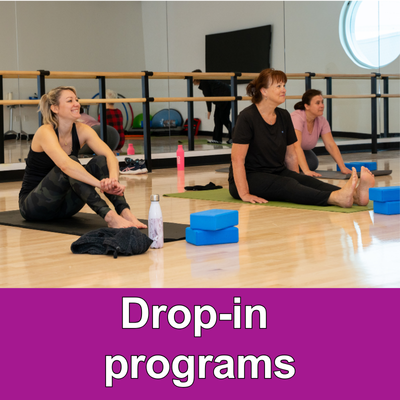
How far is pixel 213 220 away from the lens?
8.29 feet

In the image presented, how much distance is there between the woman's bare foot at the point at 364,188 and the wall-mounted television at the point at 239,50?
3.98 metres

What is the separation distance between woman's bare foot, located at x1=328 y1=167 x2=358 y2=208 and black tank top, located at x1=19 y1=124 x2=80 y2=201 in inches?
54.0

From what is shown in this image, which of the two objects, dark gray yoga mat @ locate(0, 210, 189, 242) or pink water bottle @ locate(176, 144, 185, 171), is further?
pink water bottle @ locate(176, 144, 185, 171)

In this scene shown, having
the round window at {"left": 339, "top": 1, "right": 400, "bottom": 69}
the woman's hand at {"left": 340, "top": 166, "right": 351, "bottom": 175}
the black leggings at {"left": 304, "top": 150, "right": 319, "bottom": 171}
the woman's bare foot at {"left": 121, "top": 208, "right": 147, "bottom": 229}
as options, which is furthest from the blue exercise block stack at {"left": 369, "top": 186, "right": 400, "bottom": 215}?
the round window at {"left": 339, "top": 1, "right": 400, "bottom": 69}

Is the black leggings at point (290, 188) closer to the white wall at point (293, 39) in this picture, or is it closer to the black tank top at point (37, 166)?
the black tank top at point (37, 166)

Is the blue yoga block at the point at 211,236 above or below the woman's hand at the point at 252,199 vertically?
below

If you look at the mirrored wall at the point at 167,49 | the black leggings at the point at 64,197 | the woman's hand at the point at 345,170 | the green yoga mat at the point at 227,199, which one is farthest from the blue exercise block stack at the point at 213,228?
the mirrored wall at the point at 167,49

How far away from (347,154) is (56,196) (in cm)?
532

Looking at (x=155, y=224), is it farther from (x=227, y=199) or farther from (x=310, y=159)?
(x=310, y=159)

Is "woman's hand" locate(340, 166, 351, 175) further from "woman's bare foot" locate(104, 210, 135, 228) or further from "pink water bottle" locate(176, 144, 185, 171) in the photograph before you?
"woman's bare foot" locate(104, 210, 135, 228)

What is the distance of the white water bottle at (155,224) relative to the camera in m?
2.43

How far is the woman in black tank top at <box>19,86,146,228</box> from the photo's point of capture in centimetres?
275

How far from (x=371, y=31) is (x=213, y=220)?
6226mm

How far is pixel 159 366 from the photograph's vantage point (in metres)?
1.34
